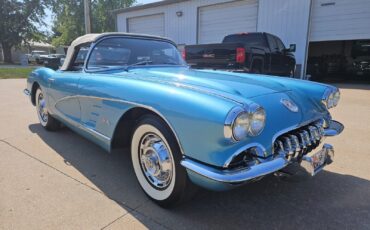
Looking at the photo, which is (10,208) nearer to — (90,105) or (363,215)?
(90,105)

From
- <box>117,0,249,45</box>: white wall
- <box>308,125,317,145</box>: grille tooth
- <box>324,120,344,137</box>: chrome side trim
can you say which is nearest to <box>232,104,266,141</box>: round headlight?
Result: <box>308,125,317,145</box>: grille tooth

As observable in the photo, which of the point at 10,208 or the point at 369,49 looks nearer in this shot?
the point at 10,208

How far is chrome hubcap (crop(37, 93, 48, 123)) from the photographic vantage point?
4.65 meters

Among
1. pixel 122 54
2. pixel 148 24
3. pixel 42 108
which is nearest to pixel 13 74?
pixel 148 24

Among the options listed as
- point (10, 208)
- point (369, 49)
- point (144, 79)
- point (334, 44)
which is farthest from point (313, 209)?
point (334, 44)

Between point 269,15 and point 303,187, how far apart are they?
439 inches

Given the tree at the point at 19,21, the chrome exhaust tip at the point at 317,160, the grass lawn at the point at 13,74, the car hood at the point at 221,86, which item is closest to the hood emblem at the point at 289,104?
the car hood at the point at 221,86

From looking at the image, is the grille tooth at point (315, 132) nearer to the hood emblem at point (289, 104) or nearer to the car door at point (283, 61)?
the hood emblem at point (289, 104)

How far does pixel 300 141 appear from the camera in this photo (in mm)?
2320

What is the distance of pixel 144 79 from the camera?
2.63 m

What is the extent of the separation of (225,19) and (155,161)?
12584mm

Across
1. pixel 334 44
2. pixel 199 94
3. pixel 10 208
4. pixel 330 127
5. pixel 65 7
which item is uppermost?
pixel 65 7

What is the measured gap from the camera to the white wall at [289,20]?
11.7 meters

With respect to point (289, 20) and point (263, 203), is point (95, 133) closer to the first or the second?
point (263, 203)
